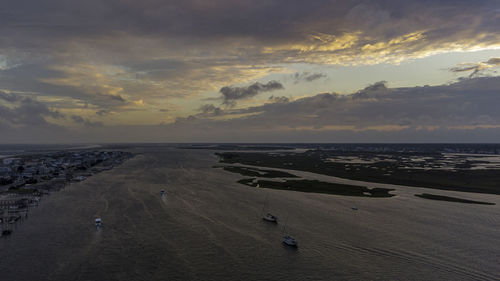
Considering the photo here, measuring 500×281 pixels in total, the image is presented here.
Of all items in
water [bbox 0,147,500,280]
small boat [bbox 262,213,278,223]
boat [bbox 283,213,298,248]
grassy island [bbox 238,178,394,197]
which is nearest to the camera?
water [bbox 0,147,500,280]

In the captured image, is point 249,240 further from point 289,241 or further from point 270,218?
point 270,218

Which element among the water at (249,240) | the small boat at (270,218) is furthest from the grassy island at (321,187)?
the small boat at (270,218)

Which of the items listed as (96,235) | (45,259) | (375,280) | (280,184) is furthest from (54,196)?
(375,280)

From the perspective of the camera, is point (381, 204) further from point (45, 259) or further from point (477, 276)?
point (45, 259)

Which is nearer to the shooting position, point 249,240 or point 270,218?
point 249,240

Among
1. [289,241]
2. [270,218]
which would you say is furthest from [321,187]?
[289,241]

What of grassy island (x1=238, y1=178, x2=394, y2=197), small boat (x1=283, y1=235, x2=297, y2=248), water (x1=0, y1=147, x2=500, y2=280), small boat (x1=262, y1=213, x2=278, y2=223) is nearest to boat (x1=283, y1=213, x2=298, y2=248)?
small boat (x1=283, y1=235, x2=297, y2=248)

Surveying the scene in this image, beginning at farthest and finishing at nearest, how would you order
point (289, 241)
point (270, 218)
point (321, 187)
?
point (321, 187) < point (270, 218) < point (289, 241)

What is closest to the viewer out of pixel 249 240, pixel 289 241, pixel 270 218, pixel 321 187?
pixel 289 241

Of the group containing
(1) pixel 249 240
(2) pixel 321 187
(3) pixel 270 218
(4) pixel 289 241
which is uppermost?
(2) pixel 321 187

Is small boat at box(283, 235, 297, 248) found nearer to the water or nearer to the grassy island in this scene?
the water
